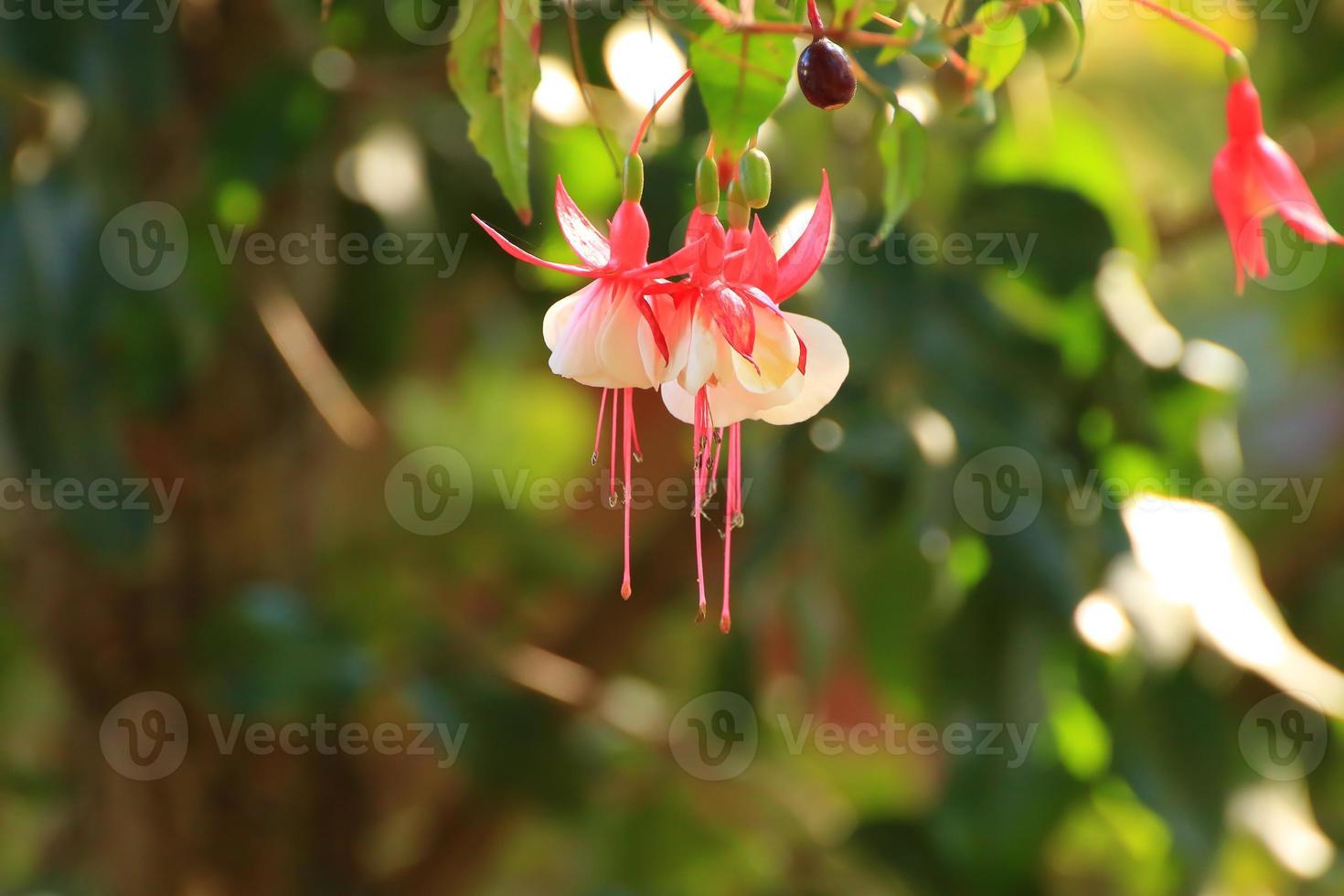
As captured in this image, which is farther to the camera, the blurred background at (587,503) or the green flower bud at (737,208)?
the blurred background at (587,503)

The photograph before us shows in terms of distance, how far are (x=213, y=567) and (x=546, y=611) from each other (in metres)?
0.52

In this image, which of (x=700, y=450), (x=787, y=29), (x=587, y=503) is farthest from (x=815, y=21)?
(x=587, y=503)

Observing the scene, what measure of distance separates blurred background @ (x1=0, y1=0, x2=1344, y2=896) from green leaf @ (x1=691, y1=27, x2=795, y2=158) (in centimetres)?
16

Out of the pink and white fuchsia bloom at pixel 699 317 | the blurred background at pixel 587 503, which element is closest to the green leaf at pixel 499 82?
the pink and white fuchsia bloom at pixel 699 317

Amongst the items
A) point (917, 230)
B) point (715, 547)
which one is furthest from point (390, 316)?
point (917, 230)

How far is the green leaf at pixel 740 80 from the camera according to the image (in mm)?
333

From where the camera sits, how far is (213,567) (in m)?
0.97

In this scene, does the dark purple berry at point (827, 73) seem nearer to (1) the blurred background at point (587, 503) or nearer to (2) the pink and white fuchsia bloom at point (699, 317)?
(2) the pink and white fuchsia bloom at point (699, 317)

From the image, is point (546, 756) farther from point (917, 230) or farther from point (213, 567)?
point (917, 230)

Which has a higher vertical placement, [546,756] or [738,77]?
[738,77]

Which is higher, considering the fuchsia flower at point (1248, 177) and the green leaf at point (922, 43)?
the green leaf at point (922, 43)

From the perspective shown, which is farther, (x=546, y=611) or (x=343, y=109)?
(x=546, y=611)

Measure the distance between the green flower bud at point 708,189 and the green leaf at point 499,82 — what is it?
0.06m

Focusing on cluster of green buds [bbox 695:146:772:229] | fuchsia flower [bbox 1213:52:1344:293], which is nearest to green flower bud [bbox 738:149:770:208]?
cluster of green buds [bbox 695:146:772:229]
